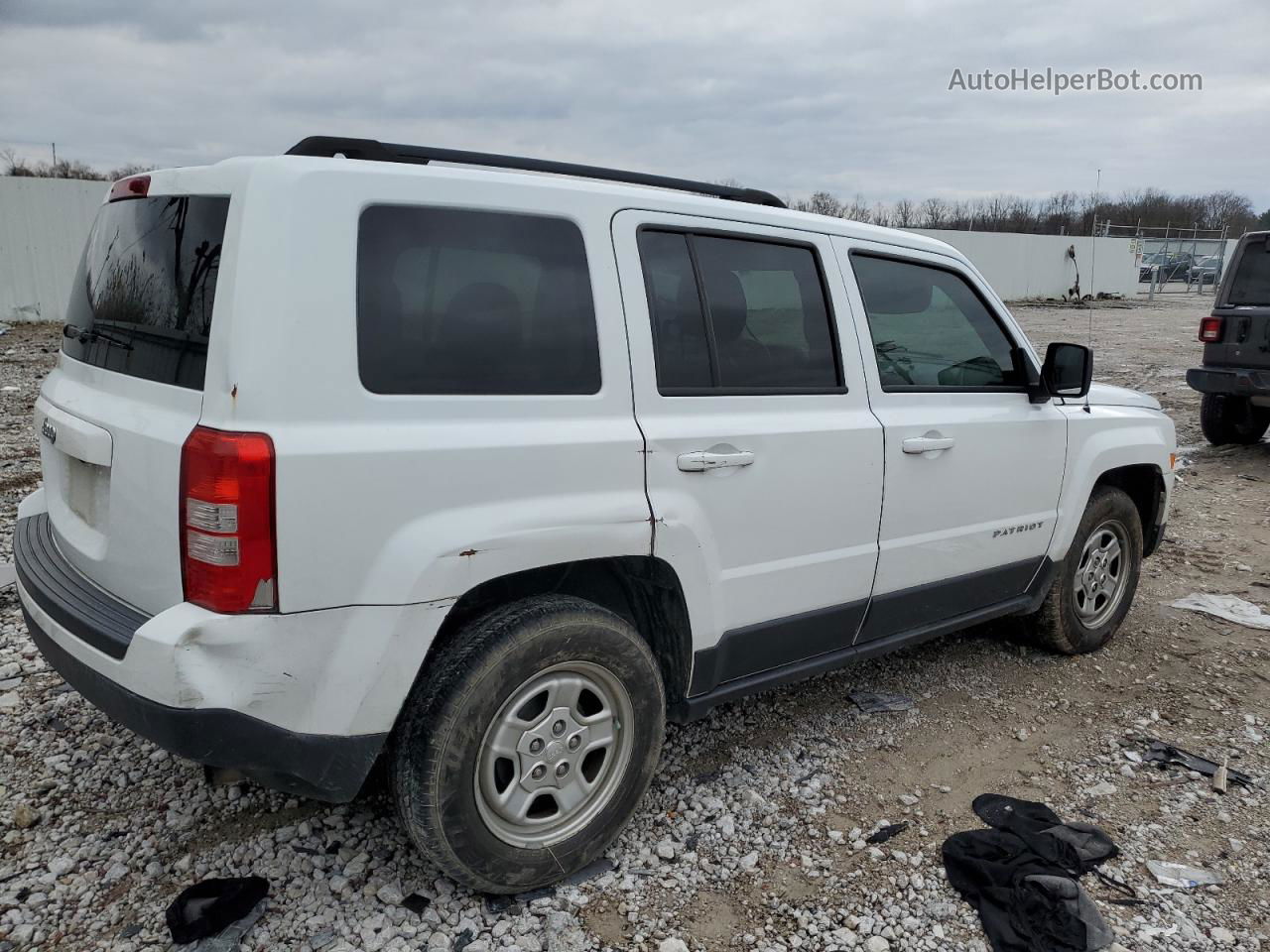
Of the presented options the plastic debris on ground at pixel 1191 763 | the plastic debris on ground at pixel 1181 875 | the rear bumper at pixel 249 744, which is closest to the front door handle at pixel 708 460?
the rear bumper at pixel 249 744

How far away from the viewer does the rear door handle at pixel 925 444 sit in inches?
129

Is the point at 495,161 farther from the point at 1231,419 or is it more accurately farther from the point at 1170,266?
the point at 1170,266

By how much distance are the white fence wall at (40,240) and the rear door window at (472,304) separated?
682 inches

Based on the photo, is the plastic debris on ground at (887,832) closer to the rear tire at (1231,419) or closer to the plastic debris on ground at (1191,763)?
the plastic debris on ground at (1191,763)

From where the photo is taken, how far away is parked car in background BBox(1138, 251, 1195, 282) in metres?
38.5

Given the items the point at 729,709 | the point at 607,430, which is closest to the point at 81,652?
the point at 607,430

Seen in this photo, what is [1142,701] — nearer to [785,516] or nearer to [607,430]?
[785,516]

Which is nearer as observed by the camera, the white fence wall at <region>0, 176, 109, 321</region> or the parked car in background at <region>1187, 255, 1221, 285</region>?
the white fence wall at <region>0, 176, 109, 321</region>

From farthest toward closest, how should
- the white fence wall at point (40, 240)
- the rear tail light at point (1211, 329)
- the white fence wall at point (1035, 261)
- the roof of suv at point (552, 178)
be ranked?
1. the white fence wall at point (1035, 261)
2. the white fence wall at point (40, 240)
3. the rear tail light at point (1211, 329)
4. the roof of suv at point (552, 178)

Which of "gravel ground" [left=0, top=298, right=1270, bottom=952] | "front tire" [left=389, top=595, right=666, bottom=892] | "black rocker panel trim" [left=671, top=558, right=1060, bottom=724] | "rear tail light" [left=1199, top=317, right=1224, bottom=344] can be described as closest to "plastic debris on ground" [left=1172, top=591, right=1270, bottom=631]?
"gravel ground" [left=0, top=298, right=1270, bottom=952]

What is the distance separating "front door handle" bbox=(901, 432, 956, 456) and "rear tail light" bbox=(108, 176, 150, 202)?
8.06 feet

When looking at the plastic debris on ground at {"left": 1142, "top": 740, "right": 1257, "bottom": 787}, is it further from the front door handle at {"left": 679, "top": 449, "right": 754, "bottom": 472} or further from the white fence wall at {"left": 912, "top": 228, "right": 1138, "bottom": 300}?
the white fence wall at {"left": 912, "top": 228, "right": 1138, "bottom": 300}

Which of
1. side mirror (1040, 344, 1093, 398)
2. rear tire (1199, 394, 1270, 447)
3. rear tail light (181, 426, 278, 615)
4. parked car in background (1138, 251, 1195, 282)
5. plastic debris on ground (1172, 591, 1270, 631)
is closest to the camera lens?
rear tail light (181, 426, 278, 615)

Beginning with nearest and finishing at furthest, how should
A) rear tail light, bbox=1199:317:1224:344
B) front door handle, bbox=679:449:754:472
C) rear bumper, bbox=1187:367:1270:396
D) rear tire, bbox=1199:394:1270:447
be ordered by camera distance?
front door handle, bbox=679:449:754:472 < rear bumper, bbox=1187:367:1270:396 < rear tail light, bbox=1199:317:1224:344 < rear tire, bbox=1199:394:1270:447
